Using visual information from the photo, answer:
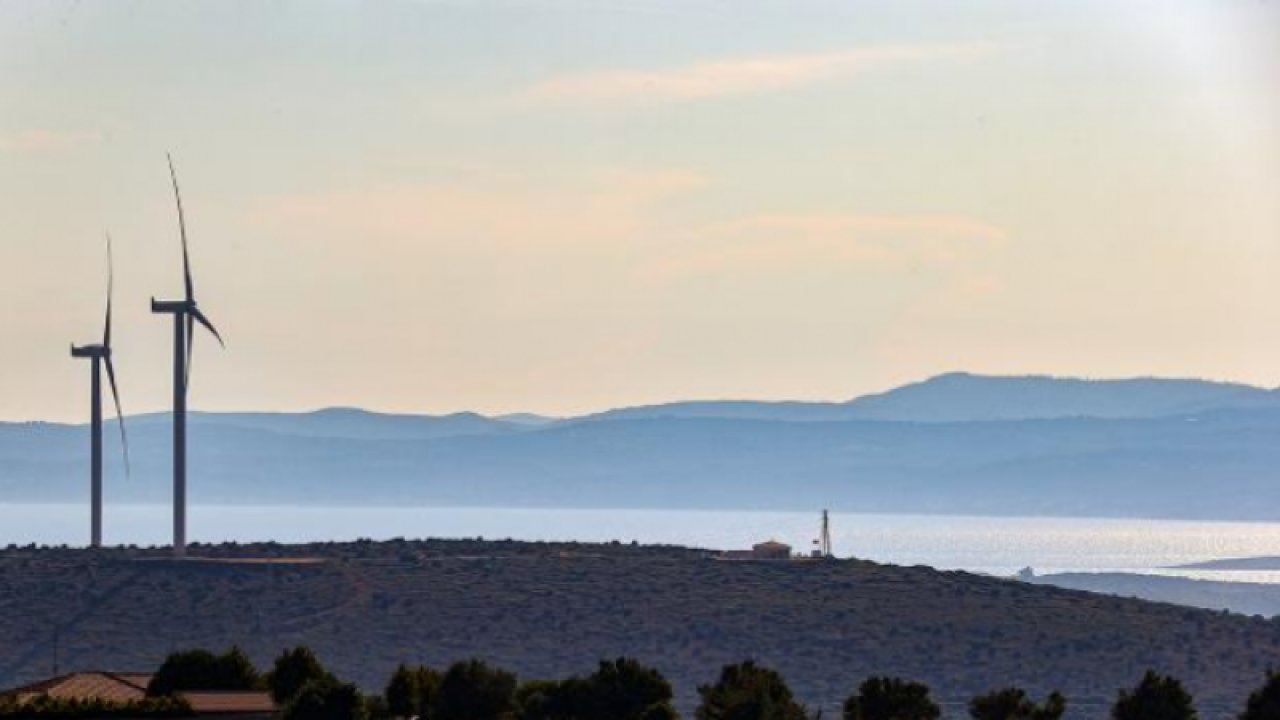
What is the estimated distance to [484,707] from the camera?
143 m

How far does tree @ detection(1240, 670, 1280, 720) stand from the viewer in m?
136

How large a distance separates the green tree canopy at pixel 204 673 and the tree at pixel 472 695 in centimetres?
835

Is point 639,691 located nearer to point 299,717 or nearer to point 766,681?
point 766,681

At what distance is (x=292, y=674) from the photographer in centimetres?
14450

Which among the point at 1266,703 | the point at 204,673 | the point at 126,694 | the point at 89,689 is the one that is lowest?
the point at 1266,703

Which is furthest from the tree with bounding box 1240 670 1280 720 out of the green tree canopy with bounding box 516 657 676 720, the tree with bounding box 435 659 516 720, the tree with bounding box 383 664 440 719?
the tree with bounding box 383 664 440 719

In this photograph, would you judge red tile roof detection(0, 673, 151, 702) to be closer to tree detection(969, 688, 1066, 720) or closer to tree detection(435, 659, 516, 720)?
tree detection(435, 659, 516, 720)

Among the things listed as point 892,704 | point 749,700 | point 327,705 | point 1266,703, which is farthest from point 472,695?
point 1266,703

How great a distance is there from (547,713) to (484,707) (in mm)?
4204

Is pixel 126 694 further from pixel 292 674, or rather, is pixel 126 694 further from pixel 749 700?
pixel 749 700

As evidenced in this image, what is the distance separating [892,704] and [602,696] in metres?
11.6

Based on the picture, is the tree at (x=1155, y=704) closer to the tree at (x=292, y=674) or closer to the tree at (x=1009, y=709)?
the tree at (x=1009, y=709)

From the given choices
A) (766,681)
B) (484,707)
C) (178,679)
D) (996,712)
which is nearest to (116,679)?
(178,679)

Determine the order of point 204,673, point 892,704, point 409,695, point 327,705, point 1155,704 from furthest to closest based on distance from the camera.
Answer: point 204,673
point 409,695
point 1155,704
point 892,704
point 327,705
